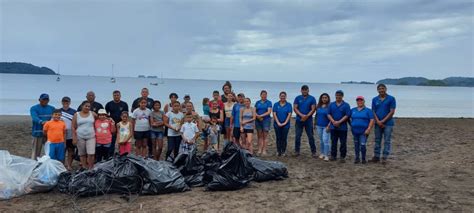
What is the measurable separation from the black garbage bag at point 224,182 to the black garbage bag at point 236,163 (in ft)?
0.26

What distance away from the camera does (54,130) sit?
261 inches

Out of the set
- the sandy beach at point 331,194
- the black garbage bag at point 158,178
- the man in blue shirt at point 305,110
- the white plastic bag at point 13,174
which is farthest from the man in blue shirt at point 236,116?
the white plastic bag at point 13,174

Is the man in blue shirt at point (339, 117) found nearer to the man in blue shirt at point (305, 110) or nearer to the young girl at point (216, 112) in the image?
the man in blue shirt at point (305, 110)

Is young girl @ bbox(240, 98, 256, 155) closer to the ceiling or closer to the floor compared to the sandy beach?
closer to the ceiling

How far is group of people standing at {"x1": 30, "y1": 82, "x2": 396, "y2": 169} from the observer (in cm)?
687

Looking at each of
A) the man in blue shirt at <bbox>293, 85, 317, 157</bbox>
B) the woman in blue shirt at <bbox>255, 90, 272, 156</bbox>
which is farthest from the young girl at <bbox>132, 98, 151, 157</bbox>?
the man in blue shirt at <bbox>293, 85, 317, 157</bbox>

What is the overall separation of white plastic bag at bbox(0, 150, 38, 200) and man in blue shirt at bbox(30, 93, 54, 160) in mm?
1152

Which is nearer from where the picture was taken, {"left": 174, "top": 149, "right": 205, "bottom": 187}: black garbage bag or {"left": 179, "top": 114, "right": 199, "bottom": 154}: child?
{"left": 174, "top": 149, "right": 205, "bottom": 187}: black garbage bag

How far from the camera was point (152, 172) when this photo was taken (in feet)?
18.9

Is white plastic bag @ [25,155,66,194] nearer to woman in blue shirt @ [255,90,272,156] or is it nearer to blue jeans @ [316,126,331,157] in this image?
woman in blue shirt @ [255,90,272,156]

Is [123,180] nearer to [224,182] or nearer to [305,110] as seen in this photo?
[224,182]

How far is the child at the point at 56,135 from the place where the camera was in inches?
261

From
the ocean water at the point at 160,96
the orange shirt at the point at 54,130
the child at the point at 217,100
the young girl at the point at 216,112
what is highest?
the child at the point at 217,100

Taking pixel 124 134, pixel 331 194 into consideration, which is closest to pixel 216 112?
pixel 124 134
